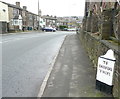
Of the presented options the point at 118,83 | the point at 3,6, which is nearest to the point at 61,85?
the point at 118,83

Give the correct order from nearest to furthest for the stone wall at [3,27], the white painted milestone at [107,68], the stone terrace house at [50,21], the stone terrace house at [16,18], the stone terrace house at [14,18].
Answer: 1. the white painted milestone at [107,68]
2. the stone wall at [3,27]
3. the stone terrace house at [16,18]
4. the stone terrace house at [14,18]
5. the stone terrace house at [50,21]

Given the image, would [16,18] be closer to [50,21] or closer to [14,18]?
[14,18]

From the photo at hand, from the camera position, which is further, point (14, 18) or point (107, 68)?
point (14, 18)

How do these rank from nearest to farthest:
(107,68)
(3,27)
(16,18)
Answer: (107,68) < (3,27) < (16,18)

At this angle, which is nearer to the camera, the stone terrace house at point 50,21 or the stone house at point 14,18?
the stone house at point 14,18

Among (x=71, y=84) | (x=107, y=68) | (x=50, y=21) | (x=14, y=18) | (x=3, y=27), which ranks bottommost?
(x=71, y=84)

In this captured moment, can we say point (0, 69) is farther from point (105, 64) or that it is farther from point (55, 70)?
point (105, 64)

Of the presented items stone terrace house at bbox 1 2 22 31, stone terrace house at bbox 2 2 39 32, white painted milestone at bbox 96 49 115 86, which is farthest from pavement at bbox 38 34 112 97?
stone terrace house at bbox 1 2 22 31

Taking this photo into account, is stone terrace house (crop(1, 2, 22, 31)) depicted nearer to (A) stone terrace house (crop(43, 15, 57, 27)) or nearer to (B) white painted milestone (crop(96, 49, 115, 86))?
(B) white painted milestone (crop(96, 49, 115, 86))

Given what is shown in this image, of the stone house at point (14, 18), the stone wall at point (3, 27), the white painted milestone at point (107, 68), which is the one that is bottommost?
the white painted milestone at point (107, 68)

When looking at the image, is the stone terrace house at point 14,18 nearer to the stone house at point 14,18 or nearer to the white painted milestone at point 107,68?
the stone house at point 14,18

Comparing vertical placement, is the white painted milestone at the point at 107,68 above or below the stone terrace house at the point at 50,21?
below

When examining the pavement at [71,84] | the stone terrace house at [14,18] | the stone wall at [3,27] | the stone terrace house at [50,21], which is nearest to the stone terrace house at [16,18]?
the stone terrace house at [14,18]

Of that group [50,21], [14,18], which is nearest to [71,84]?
[14,18]
